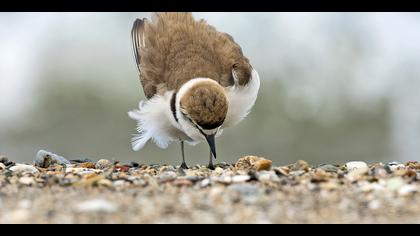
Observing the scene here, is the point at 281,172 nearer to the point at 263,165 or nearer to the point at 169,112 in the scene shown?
the point at 263,165

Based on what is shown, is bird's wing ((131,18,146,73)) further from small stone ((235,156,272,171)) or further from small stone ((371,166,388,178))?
small stone ((371,166,388,178))

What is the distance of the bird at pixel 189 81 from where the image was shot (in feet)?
23.7

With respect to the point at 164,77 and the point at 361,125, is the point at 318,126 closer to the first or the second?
the point at 361,125

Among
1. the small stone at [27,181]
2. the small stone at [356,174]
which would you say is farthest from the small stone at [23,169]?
the small stone at [356,174]

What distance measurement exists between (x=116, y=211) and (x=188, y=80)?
3171 mm

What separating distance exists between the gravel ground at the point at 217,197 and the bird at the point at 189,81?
795 millimetres

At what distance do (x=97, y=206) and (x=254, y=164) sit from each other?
2.67 meters

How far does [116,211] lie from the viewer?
4.75 m

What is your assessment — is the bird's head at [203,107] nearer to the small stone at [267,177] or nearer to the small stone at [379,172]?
the small stone at [267,177]

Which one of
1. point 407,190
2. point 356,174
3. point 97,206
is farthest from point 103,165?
point 407,190

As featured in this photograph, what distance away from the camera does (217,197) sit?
5.23 m

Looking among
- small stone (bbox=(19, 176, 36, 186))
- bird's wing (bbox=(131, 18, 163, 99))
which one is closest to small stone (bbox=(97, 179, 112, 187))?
small stone (bbox=(19, 176, 36, 186))
